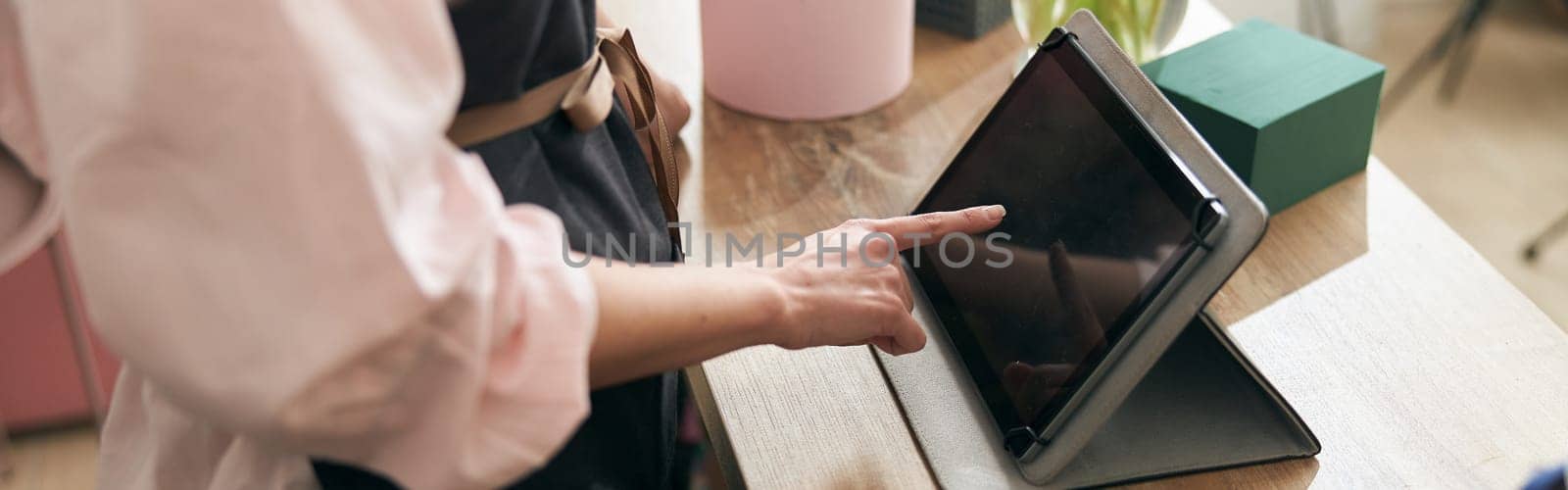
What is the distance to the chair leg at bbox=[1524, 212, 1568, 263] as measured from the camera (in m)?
2.02

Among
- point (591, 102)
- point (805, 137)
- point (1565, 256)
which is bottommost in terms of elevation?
point (1565, 256)

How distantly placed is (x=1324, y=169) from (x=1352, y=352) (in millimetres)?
214

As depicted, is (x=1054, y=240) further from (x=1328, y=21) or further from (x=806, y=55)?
(x=1328, y=21)

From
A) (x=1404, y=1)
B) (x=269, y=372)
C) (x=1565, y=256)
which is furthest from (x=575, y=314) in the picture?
(x=1404, y=1)

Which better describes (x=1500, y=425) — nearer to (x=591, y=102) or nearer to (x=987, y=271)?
(x=987, y=271)

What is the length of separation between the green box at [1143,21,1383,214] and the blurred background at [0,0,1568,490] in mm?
1176

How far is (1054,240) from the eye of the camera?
2.53ft

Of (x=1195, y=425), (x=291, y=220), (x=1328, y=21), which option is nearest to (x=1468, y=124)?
(x=1328, y=21)

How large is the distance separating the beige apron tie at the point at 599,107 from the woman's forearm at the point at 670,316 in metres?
0.10

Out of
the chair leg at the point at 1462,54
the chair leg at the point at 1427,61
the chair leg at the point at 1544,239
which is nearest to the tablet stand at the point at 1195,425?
the chair leg at the point at 1544,239

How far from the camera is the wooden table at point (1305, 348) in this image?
759 mm

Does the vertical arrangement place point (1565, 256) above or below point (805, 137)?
below

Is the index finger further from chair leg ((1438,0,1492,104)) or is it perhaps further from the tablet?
chair leg ((1438,0,1492,104))

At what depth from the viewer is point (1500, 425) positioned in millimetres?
775
